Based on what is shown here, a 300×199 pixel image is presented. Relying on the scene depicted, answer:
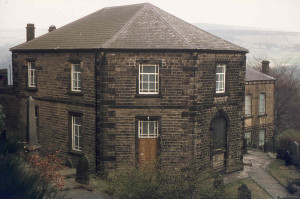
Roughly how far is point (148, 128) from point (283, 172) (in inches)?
369

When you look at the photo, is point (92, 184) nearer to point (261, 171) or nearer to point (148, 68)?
point (148, 68)

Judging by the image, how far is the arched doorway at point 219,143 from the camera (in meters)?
19.6

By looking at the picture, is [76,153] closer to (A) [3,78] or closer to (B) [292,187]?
(A) [3,78]

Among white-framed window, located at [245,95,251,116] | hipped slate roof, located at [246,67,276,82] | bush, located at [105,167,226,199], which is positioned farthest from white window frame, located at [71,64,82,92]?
white-framed window, located at [245,95,251,116]

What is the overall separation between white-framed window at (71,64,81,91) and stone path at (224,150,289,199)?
9049 millimetres

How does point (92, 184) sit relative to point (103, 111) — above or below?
below

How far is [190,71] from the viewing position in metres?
17.8

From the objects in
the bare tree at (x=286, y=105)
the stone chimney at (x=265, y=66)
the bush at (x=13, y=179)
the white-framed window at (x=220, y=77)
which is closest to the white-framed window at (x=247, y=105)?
the stone chimney at (x=265, y=66)

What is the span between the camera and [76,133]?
786 inches

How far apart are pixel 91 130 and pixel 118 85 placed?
2.83 m

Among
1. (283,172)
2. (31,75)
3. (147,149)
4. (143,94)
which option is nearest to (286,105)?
(283,172)

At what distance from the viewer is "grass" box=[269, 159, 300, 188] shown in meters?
20.3

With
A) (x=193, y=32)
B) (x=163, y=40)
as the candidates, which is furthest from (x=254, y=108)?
(x=163, y=40)

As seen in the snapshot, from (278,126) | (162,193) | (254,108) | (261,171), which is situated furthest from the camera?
(278,126)
